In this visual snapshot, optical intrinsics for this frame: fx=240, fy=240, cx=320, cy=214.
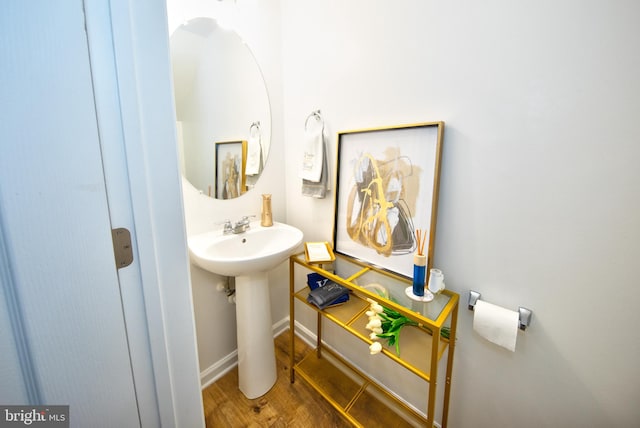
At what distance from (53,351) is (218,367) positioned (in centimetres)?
123

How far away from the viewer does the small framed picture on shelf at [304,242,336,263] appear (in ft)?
4.04

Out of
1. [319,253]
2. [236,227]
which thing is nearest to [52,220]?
[236,227]

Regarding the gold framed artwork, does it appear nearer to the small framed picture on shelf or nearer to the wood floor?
the small framed picture on shelf

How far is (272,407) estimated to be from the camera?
1.29 metres

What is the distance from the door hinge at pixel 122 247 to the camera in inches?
20.0

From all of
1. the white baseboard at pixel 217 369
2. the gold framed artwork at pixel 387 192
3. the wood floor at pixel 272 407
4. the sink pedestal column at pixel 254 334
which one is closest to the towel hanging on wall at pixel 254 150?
the gold framed artwork at pixel 387 192

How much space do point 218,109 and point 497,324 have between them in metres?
1.58

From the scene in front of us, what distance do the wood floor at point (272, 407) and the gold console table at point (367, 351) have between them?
0.08 meters

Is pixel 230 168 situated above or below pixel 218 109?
below

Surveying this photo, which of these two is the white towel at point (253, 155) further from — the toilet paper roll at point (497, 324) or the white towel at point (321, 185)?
the toilet paper roll at point (497, 324)

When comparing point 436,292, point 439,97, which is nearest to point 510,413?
point 436,292

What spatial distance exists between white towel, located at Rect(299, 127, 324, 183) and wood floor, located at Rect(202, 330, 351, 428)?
1220mm

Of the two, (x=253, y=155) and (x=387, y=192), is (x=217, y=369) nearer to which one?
(x=253, y=155)

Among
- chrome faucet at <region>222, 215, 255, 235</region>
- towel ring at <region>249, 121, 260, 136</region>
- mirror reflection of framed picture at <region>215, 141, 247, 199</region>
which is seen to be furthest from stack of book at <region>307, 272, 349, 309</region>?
towel ring at <region>249, 121, 260, 136</region>
